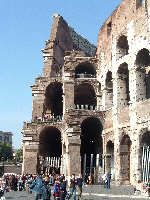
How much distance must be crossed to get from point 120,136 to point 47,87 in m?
9.77

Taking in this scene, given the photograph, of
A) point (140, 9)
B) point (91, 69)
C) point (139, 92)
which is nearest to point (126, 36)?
point (140, 9)

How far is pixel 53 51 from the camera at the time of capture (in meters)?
31.0

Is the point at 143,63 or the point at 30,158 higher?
the point at 143,63

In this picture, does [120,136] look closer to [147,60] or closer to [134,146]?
[134,146]

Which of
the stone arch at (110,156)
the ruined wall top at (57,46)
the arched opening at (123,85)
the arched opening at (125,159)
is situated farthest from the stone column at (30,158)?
the arched opening at (123,85)

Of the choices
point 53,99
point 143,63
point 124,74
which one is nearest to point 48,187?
point 143,63

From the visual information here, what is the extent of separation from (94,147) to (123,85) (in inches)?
307

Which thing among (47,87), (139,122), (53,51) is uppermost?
(53,51)

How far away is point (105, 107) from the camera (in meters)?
23.5

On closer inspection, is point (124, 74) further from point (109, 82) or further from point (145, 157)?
point (145, 157)

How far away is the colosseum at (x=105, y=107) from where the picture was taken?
62.9 ft

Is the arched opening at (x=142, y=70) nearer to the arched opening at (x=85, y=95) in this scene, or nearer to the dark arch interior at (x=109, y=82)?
the dark arch interior at (x=109, y=82)

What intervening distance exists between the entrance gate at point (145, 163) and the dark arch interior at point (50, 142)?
34.1ft

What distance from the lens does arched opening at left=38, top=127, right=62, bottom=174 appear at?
89.1ft
